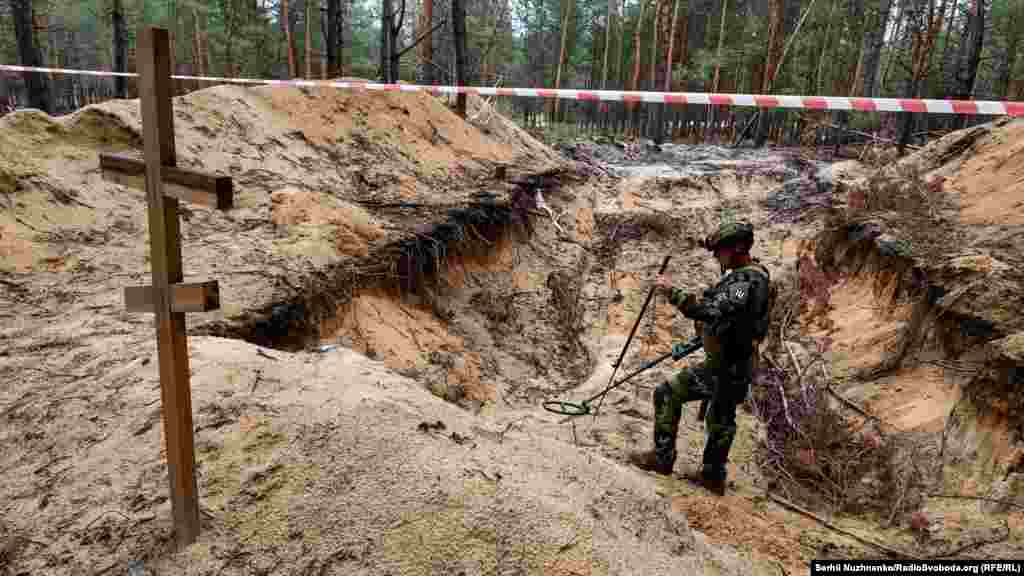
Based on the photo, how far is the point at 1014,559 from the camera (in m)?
2.98

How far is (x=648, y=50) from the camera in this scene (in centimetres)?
3531

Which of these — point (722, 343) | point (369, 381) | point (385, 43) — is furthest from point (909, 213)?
point (385, 43)

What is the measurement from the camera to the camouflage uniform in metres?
3.74

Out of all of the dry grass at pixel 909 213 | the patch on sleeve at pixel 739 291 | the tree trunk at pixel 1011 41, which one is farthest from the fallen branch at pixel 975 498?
the tree trunk at pixel 1011 41

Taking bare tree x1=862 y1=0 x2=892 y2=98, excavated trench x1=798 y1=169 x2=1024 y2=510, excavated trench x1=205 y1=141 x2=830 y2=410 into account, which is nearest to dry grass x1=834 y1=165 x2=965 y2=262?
excavated trench x1=798 y1=169 x2=1024 y2=510

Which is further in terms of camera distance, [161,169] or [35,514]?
[35,514]

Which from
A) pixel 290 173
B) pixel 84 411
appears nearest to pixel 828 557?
pixel 84 411

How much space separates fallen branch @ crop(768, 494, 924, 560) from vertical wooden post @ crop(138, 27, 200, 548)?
340 centimetres

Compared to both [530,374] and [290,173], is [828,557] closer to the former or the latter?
[530,374]

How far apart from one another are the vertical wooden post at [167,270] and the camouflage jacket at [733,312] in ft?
9.22

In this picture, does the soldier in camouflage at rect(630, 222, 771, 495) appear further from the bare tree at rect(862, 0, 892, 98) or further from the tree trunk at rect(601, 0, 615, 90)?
the tree trunk at rect(601, 0, 615, 90)

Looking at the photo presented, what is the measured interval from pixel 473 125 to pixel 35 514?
10256 millimetres

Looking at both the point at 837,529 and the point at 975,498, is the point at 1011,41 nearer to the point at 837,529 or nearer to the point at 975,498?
the point at 975,498

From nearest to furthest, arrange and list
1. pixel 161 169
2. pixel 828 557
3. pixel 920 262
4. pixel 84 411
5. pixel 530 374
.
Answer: pixel 161 169
pixel 84 411
pixel 828 557
pixel 920 262
pixel 530 374
